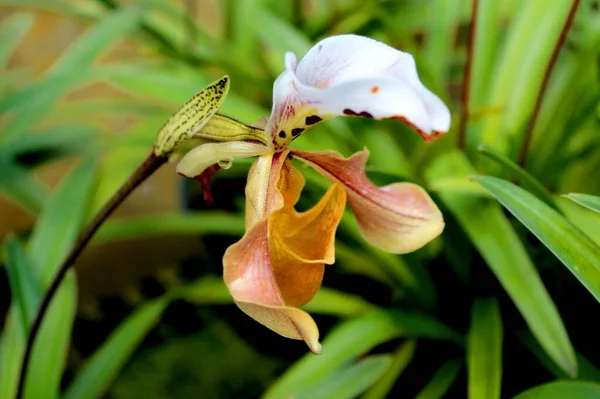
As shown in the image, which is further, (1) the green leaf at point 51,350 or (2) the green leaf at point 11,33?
(2) the green leaf at point 11,33

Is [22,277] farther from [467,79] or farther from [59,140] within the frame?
[467,79]

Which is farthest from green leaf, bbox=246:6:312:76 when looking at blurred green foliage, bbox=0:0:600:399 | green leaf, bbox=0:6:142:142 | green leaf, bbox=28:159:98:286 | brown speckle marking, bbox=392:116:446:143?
brown speckle marking, bbox=392:116:446:143

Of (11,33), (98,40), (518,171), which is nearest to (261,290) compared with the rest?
(518,171)

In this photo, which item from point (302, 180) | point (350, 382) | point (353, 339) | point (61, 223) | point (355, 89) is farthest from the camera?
point (61, 223)

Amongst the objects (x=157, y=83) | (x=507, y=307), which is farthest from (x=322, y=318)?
(x=157, y=83)

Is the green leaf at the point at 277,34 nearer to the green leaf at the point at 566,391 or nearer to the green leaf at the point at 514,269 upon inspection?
the green leaf at the point at 514,269

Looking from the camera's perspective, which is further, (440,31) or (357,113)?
(440,31)

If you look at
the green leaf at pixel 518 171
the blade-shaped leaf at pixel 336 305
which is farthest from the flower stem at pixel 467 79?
the blade-shaped leaf at pixel 336 305
